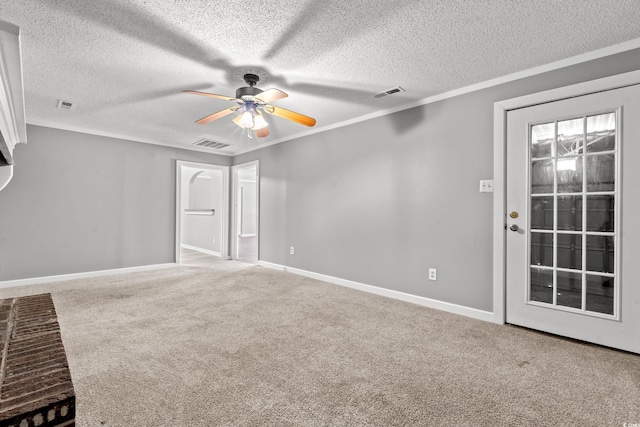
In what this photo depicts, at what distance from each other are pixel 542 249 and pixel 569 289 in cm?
36

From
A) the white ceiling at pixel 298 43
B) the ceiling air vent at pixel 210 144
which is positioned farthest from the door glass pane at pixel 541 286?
the ceiling air vent at pixel 210 144

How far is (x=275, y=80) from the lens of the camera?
9.04ft

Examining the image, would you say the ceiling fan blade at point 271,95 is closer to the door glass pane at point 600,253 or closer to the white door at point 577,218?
the white door at point 577,218

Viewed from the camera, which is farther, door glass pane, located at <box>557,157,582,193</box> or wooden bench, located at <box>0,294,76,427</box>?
door glass pane, located at <box>557,157,582,193</box>

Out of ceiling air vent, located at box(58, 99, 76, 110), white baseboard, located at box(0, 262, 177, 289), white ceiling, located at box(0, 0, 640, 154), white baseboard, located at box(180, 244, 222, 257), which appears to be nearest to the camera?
white ceiling, located at box(0, 0, 640, 154)

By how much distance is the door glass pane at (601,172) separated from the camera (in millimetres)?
2217

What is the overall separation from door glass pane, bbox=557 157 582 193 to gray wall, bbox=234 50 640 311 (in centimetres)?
52

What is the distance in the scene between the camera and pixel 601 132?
2.27m

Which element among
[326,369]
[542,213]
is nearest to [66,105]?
[326,369]

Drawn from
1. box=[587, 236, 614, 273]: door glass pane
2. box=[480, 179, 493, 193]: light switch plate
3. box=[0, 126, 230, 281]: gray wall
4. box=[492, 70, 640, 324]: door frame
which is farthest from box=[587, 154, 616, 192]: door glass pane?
box=[0, 126, 230, 281]: gray wall

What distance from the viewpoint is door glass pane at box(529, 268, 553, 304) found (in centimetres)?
248

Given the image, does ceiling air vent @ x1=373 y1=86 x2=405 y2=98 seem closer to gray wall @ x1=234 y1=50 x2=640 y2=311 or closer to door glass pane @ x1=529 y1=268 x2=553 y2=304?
gray wall @ x1=234 y1=50 x2=640 y2=311

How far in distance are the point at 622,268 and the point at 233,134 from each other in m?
4.72

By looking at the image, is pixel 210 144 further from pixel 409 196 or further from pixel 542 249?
pixel 542 249
